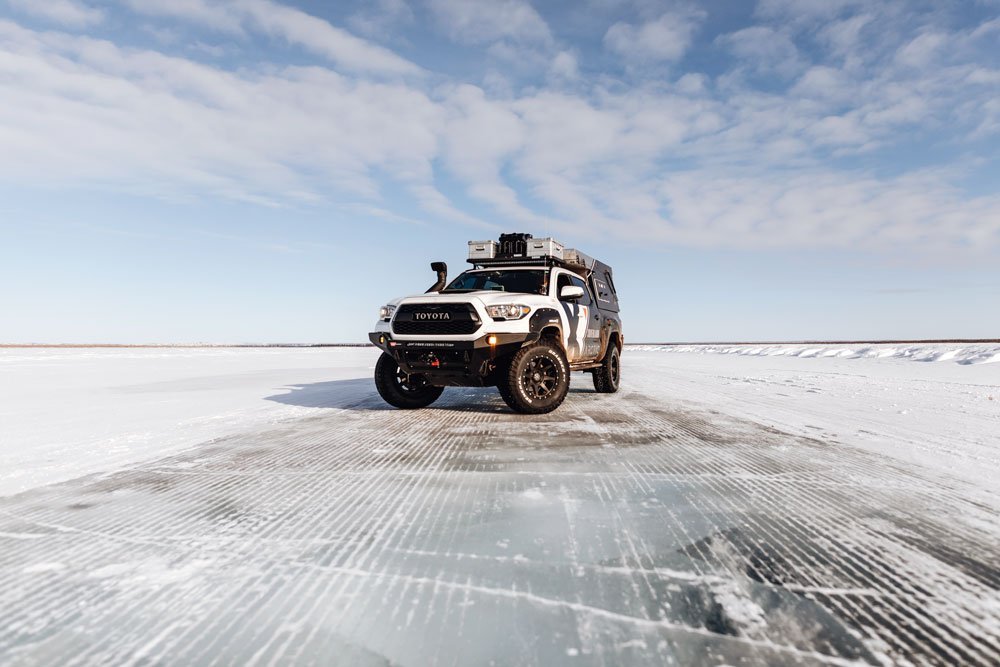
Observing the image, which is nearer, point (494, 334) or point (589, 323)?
point (494, 334)

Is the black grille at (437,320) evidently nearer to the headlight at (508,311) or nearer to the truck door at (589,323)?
the headlight at (508,311)

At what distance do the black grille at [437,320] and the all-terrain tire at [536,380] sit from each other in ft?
2.32

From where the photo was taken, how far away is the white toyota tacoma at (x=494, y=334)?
5.51 m

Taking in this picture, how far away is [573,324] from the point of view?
687cm

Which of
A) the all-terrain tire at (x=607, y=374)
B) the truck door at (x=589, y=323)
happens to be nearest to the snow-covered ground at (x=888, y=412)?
the all-terrain tire at (x=607, y=374)

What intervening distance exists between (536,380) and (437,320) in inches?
56.0

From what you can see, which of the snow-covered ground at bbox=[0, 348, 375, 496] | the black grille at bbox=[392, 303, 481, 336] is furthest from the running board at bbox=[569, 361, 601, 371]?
the snow-covered ground at bbox=[0, 348, 375, 496]

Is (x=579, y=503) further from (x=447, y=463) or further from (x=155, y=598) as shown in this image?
(x=155, y=598)

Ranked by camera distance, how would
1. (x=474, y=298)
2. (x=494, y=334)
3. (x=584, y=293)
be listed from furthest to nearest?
1. (x=584, y=293)
2. (x=474, y=298)
3. (x=494, y=334)

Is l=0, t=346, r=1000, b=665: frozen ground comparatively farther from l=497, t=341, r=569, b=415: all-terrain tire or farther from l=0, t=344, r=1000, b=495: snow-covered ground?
l=497, t=341, r=569, b=415: all-terrain tire

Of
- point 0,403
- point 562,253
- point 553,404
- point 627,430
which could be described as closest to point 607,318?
point 562,253

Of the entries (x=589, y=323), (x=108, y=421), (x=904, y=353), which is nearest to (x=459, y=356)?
(x=589, y=323)

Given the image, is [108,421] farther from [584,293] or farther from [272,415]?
[584,293]

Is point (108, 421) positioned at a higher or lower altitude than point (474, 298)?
lower
